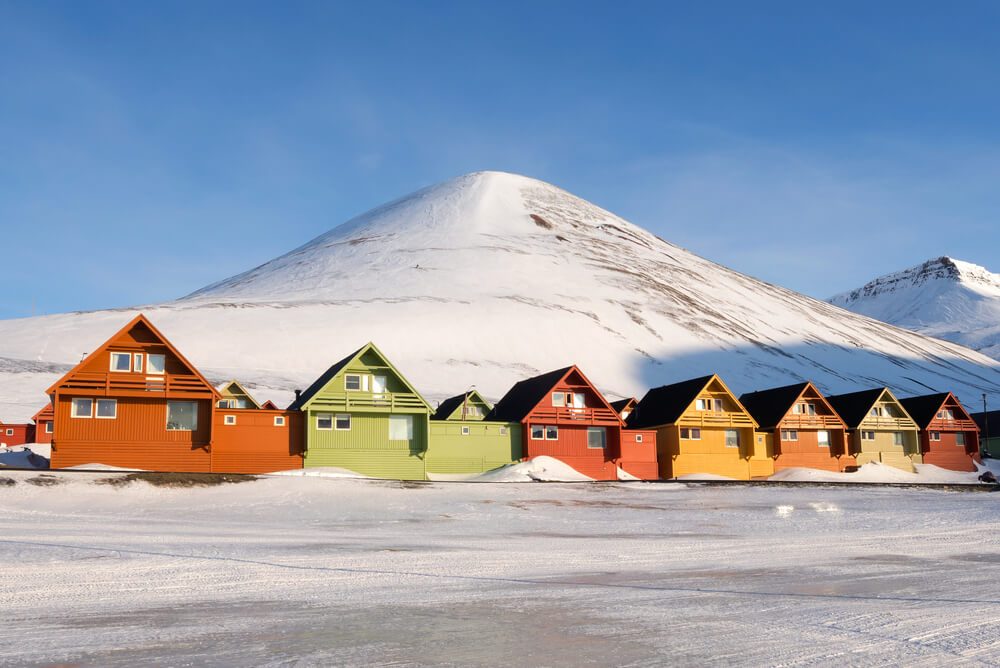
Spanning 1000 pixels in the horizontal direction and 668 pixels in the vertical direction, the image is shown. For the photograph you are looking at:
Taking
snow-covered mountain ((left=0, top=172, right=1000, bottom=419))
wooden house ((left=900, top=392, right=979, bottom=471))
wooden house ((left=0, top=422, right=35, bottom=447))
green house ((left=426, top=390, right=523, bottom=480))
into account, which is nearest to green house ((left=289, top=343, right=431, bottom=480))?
green house ((left=426, top=390, right=523, bottom=480))

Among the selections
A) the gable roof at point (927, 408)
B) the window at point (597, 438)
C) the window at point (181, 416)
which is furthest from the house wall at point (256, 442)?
the gable roof at point (927, 408)

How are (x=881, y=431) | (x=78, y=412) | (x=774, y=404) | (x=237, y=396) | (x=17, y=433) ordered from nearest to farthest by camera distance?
(x=78, y=412), (x=774, y=404), (x=237, y=396), (x=881, y=431), (x=17, y=433)

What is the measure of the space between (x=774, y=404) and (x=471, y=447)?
2632cm

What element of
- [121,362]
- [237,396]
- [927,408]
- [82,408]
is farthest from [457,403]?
[927,408]

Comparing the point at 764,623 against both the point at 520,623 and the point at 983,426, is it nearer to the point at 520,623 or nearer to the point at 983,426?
the point at 520,623

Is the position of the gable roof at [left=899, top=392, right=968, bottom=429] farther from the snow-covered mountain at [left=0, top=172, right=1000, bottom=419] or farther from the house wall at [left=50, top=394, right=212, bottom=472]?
the house wall at [left=50, top=394, right=212, bottom=472]

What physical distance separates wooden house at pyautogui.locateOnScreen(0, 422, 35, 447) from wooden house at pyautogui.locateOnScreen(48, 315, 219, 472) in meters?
34.1

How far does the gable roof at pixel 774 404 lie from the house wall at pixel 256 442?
35298 millimetres

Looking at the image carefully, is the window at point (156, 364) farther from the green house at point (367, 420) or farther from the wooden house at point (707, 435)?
the wooden house at point (707, 435)

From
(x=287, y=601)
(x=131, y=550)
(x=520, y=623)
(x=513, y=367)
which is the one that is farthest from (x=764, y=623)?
(x=513, y=367)

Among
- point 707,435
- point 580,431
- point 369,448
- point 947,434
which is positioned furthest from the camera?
point 947,434

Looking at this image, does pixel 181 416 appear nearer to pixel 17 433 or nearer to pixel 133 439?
pixel 133 439

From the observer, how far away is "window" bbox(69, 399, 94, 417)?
4531cm

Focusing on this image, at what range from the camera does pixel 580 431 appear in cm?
5753
